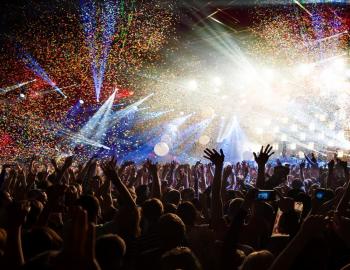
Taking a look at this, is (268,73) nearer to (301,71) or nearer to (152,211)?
(301,71)

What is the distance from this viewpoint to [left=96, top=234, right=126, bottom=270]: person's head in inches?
82.3

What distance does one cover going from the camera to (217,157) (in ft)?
12.5

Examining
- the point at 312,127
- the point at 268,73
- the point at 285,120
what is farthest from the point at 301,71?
the point at 285,120

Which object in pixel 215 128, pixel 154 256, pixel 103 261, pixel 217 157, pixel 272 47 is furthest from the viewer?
pixel 215 128

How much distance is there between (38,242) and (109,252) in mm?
480

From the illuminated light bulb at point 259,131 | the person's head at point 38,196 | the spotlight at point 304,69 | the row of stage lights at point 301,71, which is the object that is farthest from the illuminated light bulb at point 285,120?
the person's head at point 38,196

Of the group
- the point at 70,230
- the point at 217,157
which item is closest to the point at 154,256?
the point at 70,230

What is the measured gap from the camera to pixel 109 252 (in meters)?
2.09

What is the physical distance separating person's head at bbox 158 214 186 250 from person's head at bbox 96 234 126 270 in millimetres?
419

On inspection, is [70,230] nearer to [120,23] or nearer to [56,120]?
[120,23]

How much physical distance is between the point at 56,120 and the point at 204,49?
34.7 ft

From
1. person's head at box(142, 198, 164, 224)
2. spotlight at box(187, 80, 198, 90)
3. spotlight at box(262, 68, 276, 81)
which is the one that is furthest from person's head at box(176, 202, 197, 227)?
spotlight at box(187, 80, 198, 90)

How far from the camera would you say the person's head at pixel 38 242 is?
7.19 feet

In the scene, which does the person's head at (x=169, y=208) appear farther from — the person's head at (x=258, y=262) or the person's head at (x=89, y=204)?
the person's head at (x=258, y=262)
